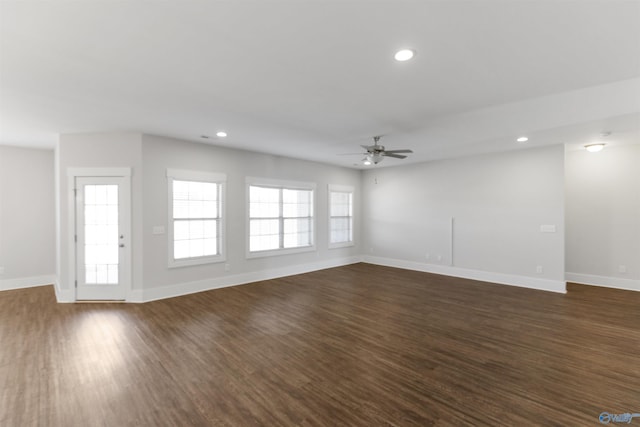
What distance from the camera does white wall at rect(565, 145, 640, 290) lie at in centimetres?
552

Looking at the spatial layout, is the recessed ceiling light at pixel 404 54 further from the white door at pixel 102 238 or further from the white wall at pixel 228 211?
the white door at pixel 102 238

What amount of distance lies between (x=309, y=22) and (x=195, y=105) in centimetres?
218

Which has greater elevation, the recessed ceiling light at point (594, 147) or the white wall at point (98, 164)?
the recessed ceiling light at point (594, 147)

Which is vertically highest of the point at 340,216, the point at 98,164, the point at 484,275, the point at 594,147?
the point at 594,147

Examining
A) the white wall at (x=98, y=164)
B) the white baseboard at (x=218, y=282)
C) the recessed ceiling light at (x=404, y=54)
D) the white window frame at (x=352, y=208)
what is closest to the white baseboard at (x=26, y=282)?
the white wall at (x=98, y=164)

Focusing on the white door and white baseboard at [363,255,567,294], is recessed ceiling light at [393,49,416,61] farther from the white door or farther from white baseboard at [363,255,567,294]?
white baseboard at [363,255,567,294]

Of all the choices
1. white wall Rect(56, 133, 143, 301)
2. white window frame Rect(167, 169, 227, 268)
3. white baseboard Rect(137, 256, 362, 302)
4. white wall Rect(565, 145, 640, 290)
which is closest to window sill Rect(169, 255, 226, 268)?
white window frame Rect(167, 169, 227, 268)

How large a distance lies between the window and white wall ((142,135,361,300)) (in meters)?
0.23

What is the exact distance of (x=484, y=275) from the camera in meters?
6.38

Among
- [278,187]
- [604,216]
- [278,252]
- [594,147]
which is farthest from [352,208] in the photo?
[604,216]

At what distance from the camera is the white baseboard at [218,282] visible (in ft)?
15.8

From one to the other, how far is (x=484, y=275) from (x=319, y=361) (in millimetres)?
5129

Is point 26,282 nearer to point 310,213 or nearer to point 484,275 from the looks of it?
point 310,213

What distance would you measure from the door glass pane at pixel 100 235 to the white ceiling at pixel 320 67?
108 centimetres
